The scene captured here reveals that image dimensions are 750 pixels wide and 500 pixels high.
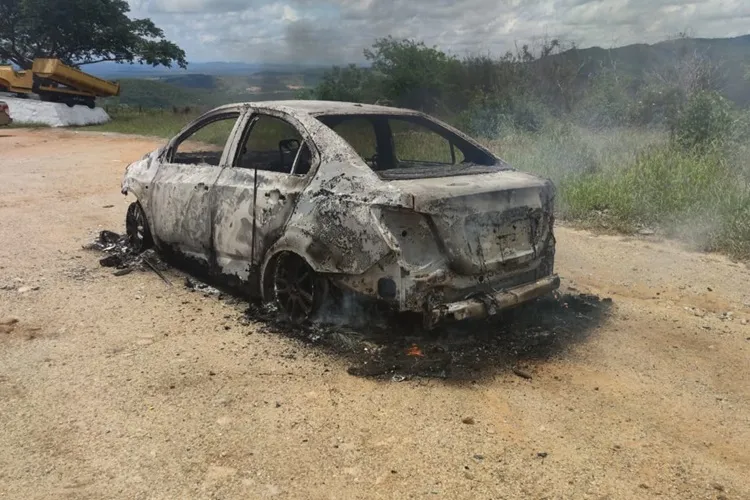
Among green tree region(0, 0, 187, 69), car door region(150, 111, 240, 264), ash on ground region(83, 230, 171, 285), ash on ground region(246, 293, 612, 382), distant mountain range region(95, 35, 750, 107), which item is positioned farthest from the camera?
green tree region(0, 0, 187, 69)

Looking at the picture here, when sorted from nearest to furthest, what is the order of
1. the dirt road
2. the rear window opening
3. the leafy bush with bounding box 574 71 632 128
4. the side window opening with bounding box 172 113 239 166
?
the dirt road
the rear window opening
the side window opening with bounding box 172 113 239 166
the leafy bush with bounding box 574 71 632 128

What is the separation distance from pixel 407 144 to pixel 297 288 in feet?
5.37

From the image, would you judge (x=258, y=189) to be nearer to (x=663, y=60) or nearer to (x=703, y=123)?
(x=703, y=123)

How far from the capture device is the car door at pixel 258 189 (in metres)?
4.23

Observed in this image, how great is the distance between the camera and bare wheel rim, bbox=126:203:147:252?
6035mm

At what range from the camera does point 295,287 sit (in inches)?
168

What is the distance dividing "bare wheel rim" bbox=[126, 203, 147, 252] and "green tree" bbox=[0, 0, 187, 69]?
27.4m

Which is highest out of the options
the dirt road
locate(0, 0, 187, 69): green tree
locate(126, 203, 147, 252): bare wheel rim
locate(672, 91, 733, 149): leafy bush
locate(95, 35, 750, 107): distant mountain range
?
locate(0, 0, 187, 69): green tree

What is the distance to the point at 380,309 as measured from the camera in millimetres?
3846

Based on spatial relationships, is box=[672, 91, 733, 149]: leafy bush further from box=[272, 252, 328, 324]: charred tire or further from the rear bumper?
box=[272, 252, 328, 324]: charred tire

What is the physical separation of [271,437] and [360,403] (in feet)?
1.76

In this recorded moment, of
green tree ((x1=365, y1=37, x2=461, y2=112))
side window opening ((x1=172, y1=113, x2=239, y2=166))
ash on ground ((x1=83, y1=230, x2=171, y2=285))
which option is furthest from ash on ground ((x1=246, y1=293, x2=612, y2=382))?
green tree ((x1=365, y1=37, x2=461, y2=112))

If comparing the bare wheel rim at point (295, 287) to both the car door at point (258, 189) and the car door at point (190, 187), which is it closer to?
the car door at point (258, 189)

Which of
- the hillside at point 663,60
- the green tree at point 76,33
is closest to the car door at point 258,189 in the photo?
the hillside at point 663,60
